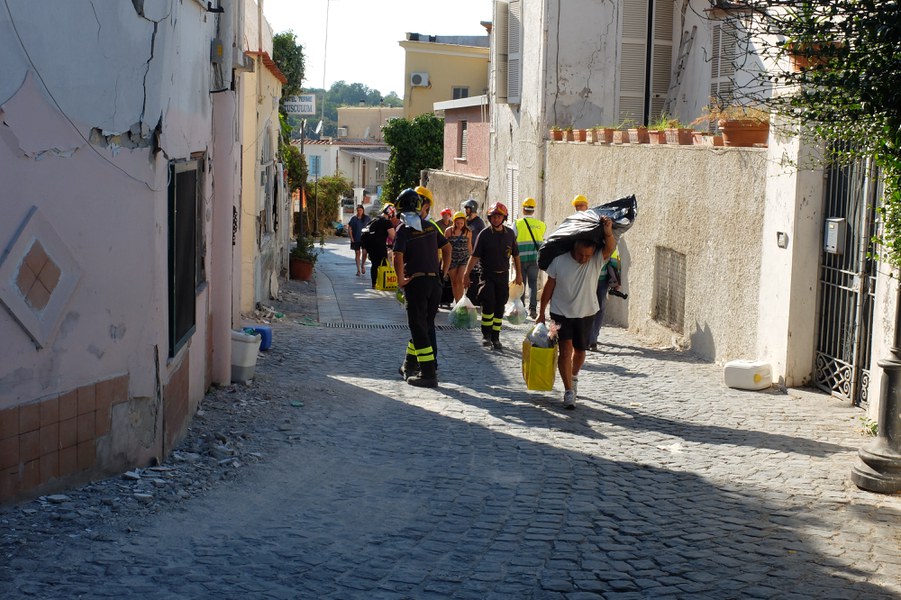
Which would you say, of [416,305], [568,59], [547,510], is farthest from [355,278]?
[547,510]

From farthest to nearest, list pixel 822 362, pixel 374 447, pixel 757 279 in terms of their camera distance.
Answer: pixel 757 279
pixel 822 362
pixel 374 447

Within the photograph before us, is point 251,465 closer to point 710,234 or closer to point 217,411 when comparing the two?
point 217,411

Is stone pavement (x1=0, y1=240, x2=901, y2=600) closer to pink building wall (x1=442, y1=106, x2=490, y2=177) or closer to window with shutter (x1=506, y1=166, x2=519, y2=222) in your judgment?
window with shutter (x1=506, y1=166, x2=519, y2=222)

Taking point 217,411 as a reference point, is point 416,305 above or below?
above

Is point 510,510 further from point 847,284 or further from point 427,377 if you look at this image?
point 847,284

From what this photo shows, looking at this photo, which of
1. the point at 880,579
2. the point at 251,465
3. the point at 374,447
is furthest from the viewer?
the point at 374,447

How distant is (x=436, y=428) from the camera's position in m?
9.05

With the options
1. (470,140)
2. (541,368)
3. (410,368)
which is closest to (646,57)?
(470,140)

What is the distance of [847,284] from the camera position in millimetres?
10086

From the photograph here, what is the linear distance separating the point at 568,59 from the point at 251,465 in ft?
53.3

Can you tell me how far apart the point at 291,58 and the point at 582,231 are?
2643 cm

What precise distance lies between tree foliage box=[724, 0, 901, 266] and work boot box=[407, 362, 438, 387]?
16.4 ft

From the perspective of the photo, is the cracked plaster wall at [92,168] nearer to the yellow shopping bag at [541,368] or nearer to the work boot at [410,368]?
the yellow shopping bag at [541,368]

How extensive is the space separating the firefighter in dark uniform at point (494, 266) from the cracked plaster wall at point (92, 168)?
20.1 ft
